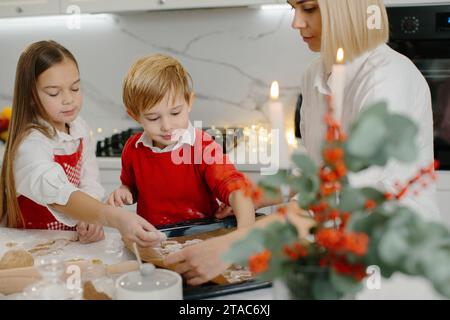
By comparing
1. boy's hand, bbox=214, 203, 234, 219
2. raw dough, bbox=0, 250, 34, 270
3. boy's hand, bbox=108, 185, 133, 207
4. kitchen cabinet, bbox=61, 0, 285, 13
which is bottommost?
raw dough, bbox=0, 250, 34, 270

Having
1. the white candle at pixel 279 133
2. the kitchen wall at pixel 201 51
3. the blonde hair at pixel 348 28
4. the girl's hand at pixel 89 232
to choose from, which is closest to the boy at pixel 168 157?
the girl's hand at pixel 89 232

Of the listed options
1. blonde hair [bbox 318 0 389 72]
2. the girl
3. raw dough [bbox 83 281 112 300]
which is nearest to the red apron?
the girl

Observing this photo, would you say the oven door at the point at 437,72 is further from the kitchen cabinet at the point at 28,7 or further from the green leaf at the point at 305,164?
the green leaf at the point at 305,164

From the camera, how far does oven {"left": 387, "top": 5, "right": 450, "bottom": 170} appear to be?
6.97 feet

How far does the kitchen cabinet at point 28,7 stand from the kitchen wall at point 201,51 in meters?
0.33

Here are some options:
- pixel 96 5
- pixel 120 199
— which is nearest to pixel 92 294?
pixel 120 199

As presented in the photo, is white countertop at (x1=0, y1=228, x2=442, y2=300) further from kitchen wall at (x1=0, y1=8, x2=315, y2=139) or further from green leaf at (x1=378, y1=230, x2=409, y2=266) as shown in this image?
kitchen wall at (x1=0, y1=8, x2=315, y2=139)

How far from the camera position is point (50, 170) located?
1262 millimetres

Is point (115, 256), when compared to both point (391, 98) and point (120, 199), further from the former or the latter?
point (391, 98)

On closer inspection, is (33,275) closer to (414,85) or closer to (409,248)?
(409,248)

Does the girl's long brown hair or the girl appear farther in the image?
the girl's long brown hair

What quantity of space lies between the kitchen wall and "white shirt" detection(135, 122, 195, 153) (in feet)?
4.45

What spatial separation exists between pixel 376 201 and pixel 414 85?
70 centimetres
